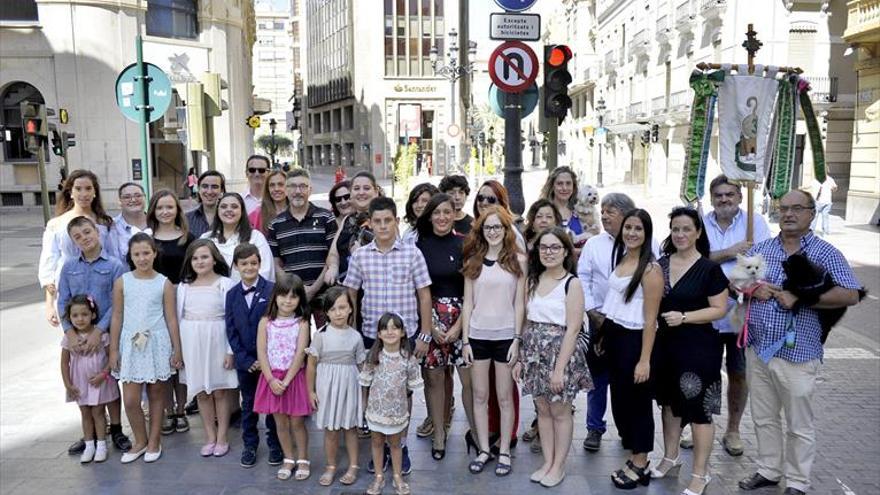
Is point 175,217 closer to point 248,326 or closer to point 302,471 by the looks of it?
point 248,326

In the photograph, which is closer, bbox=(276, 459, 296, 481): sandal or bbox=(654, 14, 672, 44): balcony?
bbox=(276, 459, 296, 481): sandal

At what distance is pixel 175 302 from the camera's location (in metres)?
5.35

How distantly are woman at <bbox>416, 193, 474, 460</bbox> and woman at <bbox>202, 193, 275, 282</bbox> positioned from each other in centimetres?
127

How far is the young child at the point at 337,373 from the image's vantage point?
4.93m

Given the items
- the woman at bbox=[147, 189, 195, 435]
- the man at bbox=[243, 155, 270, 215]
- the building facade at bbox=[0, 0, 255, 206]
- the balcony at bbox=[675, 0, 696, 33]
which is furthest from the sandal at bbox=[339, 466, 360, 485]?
the balcony at bbox=[675, 0, 696, 33]

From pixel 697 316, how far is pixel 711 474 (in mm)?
1487

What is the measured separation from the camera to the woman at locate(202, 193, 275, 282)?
554cm

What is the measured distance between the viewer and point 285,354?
503cm

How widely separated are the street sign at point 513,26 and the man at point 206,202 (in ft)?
11.6

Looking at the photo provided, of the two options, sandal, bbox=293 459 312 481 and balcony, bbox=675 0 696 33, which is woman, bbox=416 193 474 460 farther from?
balcony, bbox=675 0 696 33

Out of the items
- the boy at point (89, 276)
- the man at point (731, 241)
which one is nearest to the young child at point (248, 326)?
the boy at point (89, 276)

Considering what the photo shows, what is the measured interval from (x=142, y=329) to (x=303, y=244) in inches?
56.2

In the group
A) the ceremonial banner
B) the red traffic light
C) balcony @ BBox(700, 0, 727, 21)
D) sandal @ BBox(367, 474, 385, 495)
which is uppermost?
balcony @ BBox(700, 0, 727, 21)

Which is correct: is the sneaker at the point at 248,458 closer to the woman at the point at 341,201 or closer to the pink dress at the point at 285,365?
the pink dress at the point at 285,365
